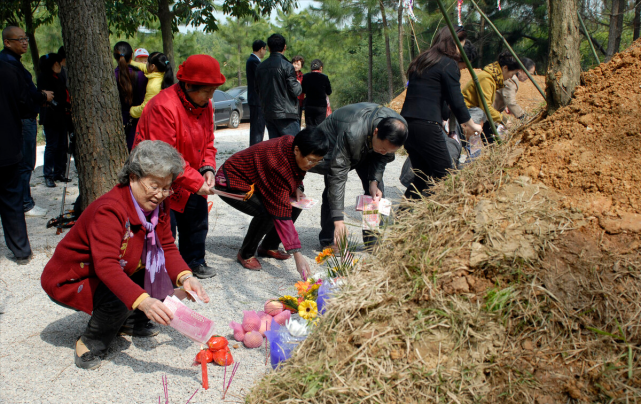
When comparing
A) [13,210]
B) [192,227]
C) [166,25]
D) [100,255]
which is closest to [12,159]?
[13,210]

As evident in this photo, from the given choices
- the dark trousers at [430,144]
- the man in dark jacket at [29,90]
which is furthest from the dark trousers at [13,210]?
the dark trousers at [430,144]

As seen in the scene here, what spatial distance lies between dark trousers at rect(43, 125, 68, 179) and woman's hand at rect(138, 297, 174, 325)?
584 centimetres

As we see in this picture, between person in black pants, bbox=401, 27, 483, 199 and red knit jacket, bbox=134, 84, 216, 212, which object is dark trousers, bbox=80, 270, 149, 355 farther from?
person in black pants, bbox=401, 27, 483, 199

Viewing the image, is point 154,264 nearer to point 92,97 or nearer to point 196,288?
point 196,288

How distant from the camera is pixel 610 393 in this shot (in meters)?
1.73

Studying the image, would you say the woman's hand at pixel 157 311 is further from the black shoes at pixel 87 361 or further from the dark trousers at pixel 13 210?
the dark trousers at pixel 13 210

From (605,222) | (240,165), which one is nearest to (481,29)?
(240,165)

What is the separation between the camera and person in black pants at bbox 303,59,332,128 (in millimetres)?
8523

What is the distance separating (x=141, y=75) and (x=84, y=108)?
4.01 feet

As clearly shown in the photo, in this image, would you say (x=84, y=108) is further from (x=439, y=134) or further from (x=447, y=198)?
(x=447, y=198)

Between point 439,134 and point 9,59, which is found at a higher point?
point 9,59

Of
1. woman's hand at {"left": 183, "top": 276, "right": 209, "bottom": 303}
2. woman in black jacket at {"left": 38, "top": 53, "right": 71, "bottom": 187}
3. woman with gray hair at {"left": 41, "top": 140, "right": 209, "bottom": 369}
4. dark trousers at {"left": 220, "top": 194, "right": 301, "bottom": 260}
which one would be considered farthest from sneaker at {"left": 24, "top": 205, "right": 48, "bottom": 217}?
woman's hand at {"left": 183, "top": 276, "right": 209, "bottom": 303}

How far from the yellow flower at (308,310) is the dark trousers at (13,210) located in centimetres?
289

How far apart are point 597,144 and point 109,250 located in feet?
8.10
